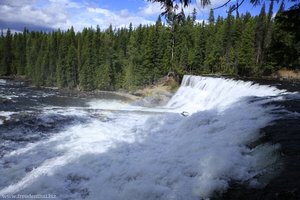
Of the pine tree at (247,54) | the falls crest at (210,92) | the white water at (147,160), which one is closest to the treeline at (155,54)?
the pine tree at (247,54)

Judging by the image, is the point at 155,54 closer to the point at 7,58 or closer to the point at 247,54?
the point at 247,54

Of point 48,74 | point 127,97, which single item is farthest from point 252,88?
point 48,74

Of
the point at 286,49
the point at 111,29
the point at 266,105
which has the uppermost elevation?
the point at 111,29

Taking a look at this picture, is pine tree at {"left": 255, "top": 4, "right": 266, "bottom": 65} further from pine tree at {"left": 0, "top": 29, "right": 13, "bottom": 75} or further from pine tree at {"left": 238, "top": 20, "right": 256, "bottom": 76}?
pine tree at {"left": 0, "top": 29, "right": 13, "bottom": 75}

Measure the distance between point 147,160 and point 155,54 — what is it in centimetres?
4337

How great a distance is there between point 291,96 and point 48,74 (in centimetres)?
5835

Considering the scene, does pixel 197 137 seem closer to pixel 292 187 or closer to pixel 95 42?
pixel 292 187

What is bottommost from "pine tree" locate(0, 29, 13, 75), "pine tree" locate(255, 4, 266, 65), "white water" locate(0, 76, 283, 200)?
"white water" locate(0, 76, 283, 200)

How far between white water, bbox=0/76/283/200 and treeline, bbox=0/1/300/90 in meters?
30.5

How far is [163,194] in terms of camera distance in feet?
26.1

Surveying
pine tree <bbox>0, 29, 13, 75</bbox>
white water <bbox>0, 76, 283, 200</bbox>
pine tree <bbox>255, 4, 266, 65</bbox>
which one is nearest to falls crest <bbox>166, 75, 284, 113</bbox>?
white water <bbox>0, 76, 283, 200</bbox>

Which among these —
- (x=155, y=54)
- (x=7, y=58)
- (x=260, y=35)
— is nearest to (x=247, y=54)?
(x=260, y=35)

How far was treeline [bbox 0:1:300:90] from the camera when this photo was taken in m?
48.7

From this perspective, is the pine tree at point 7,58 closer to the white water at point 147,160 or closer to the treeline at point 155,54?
the treeline at point 155,54
